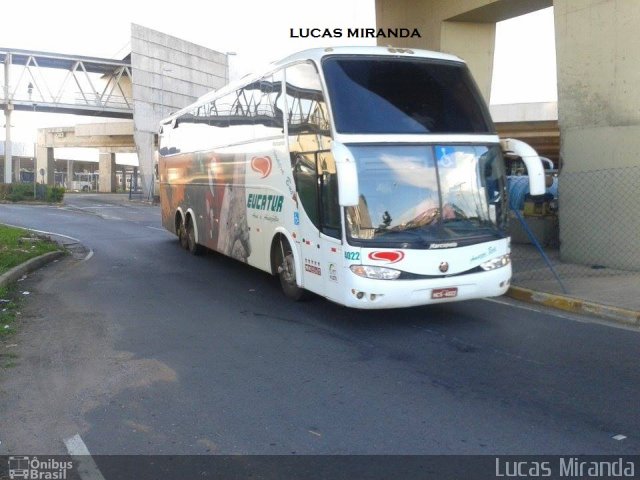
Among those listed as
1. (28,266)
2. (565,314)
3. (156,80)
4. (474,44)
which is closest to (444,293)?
(565,314)

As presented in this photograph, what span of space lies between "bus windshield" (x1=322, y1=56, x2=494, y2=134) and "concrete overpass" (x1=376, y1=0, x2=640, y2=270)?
417 centimetres

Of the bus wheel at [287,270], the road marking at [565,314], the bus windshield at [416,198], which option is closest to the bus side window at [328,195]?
the bus windshield at [416,198]

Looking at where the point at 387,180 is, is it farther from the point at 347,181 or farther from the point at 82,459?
the point at 82,459

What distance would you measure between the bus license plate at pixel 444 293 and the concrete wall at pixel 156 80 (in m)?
41.6

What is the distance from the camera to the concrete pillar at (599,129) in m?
12.2

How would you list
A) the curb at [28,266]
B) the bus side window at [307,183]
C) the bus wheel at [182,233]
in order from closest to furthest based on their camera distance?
the bus side window at [307,183], the curb at [28,266], the bus wheel at [182,233]

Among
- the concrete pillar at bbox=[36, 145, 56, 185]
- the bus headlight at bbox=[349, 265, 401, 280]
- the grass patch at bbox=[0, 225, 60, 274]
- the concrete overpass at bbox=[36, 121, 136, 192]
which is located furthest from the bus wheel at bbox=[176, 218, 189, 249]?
the concrete pillar at bbox=[36, 145, 56, 185]

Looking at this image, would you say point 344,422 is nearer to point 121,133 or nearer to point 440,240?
point 440,240

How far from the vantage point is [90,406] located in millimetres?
6273

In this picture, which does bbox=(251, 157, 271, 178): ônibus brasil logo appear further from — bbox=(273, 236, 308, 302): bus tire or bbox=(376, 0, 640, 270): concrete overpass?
bbox=(376, 0, 640, 270): concrete overpass

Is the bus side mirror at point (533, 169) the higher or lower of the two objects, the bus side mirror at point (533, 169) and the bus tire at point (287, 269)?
the higher

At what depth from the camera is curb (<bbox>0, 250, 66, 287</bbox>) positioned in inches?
475

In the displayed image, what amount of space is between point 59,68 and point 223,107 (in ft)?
136

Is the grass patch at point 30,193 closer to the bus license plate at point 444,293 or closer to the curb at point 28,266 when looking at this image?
the curb at point 28,266
